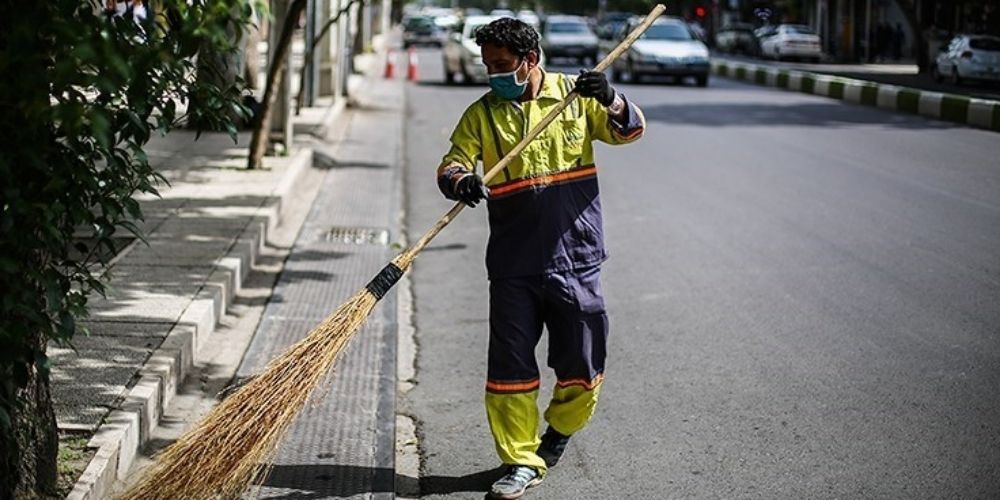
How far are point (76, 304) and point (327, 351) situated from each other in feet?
3.44

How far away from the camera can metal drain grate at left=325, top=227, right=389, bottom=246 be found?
39.0ft

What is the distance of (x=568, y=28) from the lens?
41188mm

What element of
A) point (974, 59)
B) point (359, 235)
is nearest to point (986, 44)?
point (974, 59)

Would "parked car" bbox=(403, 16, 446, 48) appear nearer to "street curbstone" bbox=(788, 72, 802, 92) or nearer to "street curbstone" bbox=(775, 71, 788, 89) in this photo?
"street curbstone" bbox=(775, 71, 788, 89)

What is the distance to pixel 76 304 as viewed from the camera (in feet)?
15.0

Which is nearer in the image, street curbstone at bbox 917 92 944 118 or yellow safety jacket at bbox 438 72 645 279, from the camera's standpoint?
yellow safety jacket at bbox 438 72 645 279

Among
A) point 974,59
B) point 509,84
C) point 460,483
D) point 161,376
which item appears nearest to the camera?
point 509,84

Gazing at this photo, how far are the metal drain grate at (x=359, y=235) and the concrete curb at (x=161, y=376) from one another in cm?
93

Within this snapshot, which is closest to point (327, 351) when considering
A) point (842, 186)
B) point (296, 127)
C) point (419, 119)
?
point (842, 186)

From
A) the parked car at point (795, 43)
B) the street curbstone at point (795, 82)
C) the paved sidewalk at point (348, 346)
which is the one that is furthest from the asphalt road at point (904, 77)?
the paved sidewalk at point (348, 346)

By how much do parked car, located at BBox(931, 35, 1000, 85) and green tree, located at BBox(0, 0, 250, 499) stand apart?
31.4 m

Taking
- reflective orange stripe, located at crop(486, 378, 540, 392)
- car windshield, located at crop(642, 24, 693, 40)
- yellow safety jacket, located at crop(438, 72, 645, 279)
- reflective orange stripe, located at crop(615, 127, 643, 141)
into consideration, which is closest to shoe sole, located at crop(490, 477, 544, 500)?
reflective orange stripe, located at crop(486, 378, 540, 392)

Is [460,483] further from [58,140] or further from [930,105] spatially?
[930,105]

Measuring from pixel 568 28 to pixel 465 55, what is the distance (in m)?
8.80
